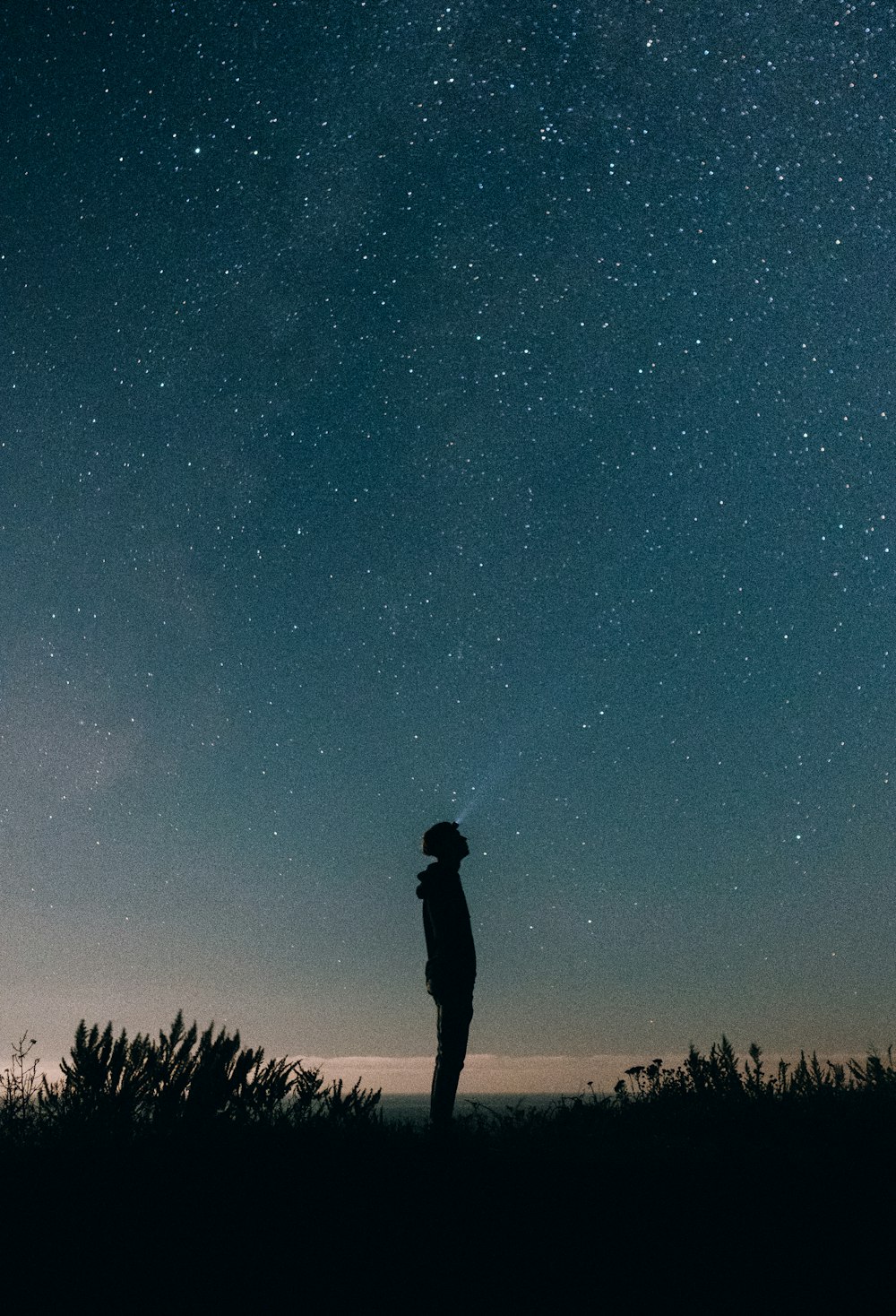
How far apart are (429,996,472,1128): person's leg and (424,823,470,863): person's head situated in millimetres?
1011

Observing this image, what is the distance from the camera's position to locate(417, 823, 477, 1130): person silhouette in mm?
5598

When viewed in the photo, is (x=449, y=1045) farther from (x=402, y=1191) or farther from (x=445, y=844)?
(x=402, y=1191)

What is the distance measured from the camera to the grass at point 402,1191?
9.20 ft

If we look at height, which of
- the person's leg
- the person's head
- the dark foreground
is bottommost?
the dark foreground

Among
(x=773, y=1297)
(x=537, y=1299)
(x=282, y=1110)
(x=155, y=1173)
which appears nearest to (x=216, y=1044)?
(x=282, y=1110)

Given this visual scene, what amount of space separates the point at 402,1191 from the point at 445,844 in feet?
8.85

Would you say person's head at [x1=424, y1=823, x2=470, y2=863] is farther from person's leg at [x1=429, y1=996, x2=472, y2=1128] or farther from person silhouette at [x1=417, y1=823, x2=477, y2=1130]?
person's leg at [x1=429, y1=996, x2=472, y2=1128]

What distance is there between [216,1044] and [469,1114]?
2.27 metres

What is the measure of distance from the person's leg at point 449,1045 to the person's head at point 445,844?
39.8 inches

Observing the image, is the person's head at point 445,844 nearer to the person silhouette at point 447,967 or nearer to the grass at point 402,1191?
the person silhouette at point 447,967

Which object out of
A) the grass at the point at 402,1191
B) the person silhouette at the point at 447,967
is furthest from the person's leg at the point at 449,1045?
the grass at the point at 402,1191

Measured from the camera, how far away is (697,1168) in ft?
14.3

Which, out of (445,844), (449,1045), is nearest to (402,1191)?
(449,1045)

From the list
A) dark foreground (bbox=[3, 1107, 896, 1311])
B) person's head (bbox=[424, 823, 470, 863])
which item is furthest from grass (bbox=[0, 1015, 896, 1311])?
person's head (bbox=[424, 823, 470, 863])
